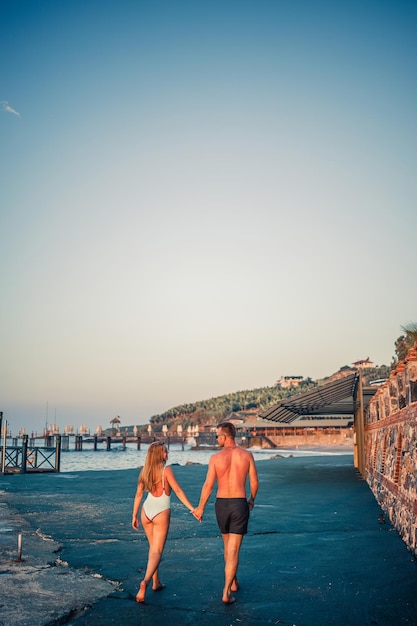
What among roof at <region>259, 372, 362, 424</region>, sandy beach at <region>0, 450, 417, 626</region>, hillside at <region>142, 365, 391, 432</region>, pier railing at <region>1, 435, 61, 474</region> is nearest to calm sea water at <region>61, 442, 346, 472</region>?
pier railing at <region>1, 435, 61, 474</region>

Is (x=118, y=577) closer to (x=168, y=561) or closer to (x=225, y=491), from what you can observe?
(x=168, y=561)

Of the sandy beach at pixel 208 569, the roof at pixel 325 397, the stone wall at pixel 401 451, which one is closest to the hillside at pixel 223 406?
the roof at pixel 325 397

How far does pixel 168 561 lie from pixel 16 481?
1561 centimetres

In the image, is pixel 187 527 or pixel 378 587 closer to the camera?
pixel 378 587

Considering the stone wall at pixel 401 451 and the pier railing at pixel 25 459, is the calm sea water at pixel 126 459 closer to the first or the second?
the pier railing at pixel 25 459

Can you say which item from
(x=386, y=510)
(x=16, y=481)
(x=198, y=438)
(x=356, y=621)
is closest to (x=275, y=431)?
(x=198, y=438)

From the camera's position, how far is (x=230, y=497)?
528cm

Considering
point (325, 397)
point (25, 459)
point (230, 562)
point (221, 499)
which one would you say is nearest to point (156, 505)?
point (221, 499)

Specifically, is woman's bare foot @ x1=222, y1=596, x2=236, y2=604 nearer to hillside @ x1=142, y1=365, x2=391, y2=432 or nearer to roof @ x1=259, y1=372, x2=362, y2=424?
roof @ x1=259, y1=372, x2=362, y2=424

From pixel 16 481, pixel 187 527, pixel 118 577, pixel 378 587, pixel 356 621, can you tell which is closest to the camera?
pixel 356 621

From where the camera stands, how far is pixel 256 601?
5.23m

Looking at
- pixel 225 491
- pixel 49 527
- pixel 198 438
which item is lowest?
pixel 198 438

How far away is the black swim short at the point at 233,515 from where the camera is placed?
17.0ft

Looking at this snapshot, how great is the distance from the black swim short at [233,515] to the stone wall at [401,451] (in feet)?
10.4
